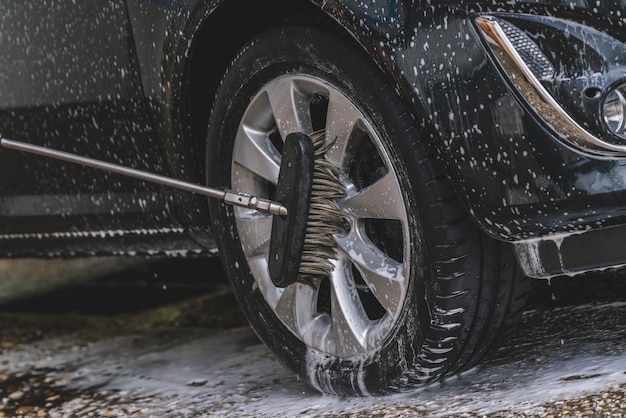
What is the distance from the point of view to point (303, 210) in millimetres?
2273

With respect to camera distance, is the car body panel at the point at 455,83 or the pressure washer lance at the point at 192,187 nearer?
the car body panel at the point at 455,83

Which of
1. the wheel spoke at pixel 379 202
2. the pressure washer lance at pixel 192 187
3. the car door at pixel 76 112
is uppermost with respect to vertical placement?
the car door at pixel 76 112

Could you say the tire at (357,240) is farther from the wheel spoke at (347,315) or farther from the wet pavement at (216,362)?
the wet pavement at (216,362)

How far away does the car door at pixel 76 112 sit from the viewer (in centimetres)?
263

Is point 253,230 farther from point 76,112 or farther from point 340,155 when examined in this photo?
point 76,112

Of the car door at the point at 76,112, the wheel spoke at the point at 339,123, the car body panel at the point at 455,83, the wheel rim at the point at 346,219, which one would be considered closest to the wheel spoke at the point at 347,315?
the wheel rim at the point at 346,219

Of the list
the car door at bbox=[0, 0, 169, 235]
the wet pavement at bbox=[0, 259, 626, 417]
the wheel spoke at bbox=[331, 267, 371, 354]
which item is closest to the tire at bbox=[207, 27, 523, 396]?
the wheel spoke at bbox=[331, 267, 371, 354]

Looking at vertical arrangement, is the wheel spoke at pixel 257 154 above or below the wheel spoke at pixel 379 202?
above

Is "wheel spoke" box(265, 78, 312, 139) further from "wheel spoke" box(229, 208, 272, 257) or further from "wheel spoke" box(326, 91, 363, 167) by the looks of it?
"wheel spoke" box(229, 208, 272, 257)

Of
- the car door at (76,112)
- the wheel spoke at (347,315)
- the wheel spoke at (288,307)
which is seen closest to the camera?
the wheel spoke at (347,315)

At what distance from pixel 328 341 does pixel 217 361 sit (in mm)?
715

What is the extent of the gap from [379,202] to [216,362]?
1003 mm

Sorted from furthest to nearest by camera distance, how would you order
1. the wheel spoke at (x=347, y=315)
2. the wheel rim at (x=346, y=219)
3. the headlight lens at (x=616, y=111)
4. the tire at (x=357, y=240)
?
the wheel spoke at (x=347, y=315), the wheel rim at (x=346, y=219), the tire at (x=357, y=240), the headlight lens at (x=616, y=111)

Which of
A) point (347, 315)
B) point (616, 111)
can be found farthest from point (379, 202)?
point (616, 111)
